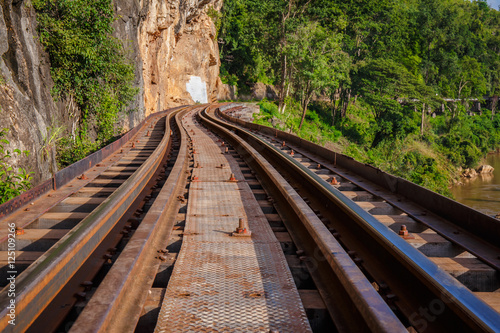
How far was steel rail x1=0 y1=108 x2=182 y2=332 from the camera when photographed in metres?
2.49

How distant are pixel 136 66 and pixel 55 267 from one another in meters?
23.2

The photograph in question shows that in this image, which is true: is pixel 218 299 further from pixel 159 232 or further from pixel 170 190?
pixel 170 190

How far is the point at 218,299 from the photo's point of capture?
306 centimetres

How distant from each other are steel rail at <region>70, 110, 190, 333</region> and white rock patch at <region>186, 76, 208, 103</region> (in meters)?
48.0

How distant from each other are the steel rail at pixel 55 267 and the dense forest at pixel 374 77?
27791 mm

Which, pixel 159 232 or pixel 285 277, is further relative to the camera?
pixel 159 232

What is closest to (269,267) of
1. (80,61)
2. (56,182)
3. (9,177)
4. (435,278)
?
(435,278)

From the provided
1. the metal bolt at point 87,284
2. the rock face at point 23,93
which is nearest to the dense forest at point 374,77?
the rock face at point 23,93

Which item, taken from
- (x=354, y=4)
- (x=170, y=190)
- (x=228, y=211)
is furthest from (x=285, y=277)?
(x=354, y=4)

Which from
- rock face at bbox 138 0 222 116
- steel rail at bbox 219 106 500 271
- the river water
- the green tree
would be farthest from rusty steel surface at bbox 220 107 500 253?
the green tree

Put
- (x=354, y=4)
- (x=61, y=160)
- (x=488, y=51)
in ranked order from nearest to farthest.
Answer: (x=61, y=160) < (x=354, y=4) < (x=488, y=51)

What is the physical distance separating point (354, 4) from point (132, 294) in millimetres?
57448

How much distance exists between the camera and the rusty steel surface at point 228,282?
276 cm

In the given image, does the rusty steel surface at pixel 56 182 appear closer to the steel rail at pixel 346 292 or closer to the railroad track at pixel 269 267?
the railroad track at pixel 269 267
